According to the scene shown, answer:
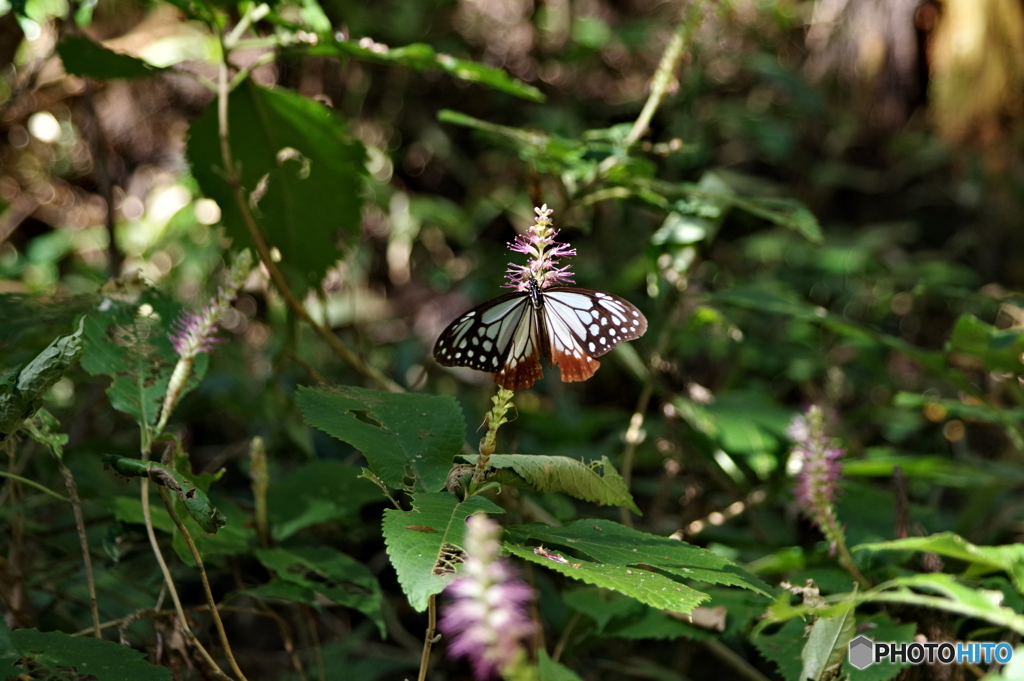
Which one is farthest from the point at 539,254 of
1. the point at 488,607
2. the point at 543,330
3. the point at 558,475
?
the point at 488,607

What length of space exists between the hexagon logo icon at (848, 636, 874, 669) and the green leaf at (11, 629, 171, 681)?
2.89ft

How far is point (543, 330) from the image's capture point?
0.97m

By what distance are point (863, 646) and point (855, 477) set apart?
81cm

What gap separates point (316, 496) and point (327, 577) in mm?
210

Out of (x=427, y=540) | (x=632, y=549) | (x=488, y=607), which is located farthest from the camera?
(x=632, y=549)

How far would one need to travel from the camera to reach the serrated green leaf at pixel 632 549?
869 millimetres

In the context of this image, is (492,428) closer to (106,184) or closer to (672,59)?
(672,59)

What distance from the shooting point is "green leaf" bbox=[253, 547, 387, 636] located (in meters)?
1.16

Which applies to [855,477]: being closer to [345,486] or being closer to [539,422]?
[539,422]

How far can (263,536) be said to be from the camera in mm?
1283

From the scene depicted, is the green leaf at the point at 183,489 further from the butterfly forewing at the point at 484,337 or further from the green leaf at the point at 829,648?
the green leaf at the point at 829,648

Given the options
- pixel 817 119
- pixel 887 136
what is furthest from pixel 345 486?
pixel 887 136

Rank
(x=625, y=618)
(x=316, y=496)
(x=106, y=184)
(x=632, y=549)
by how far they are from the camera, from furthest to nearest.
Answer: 1. (x=106, y=184)
2. (x=316, y=496)
3. (x=625, y=618)
4. (x=632, y=549)

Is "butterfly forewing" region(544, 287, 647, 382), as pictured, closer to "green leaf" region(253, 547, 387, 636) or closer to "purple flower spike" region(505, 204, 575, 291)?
"purple flower spike" region(505, 204, 575, 291)
